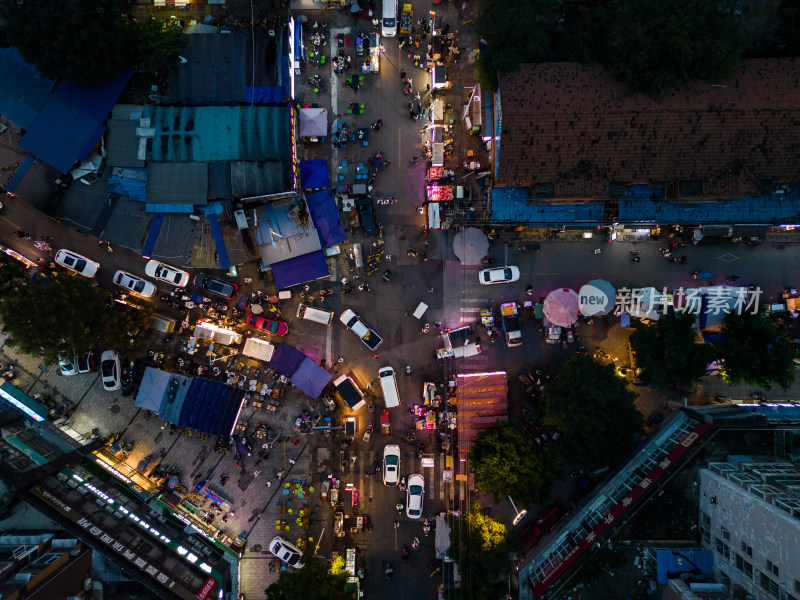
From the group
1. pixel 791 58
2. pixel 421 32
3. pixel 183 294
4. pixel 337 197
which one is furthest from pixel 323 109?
pixel 791 58

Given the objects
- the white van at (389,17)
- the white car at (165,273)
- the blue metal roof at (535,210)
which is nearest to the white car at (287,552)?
the white car at (165,273)

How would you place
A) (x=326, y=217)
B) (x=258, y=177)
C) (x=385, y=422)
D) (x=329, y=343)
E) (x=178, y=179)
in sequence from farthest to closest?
(x=329, y=343), (x=385, y=422), (x=326, y=217), (x=258, y=177), (x=178, y=179)

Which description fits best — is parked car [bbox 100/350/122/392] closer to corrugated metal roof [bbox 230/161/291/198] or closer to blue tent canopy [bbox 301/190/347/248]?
corrugated metal roof [bbox 230/161/291/198]

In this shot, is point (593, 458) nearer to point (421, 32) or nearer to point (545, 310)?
point (545, 310)

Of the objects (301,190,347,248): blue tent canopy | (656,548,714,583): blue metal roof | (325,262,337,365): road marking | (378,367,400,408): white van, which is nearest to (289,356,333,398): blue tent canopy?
(325,262,337,365): road marking

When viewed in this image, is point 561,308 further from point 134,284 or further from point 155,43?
point 155,43

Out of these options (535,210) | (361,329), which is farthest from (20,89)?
(535,210)

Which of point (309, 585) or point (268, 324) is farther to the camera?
point (268, 324)

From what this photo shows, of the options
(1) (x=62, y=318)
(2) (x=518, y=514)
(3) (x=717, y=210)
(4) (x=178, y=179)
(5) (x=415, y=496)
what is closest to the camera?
(1) (x=62, y=318)
